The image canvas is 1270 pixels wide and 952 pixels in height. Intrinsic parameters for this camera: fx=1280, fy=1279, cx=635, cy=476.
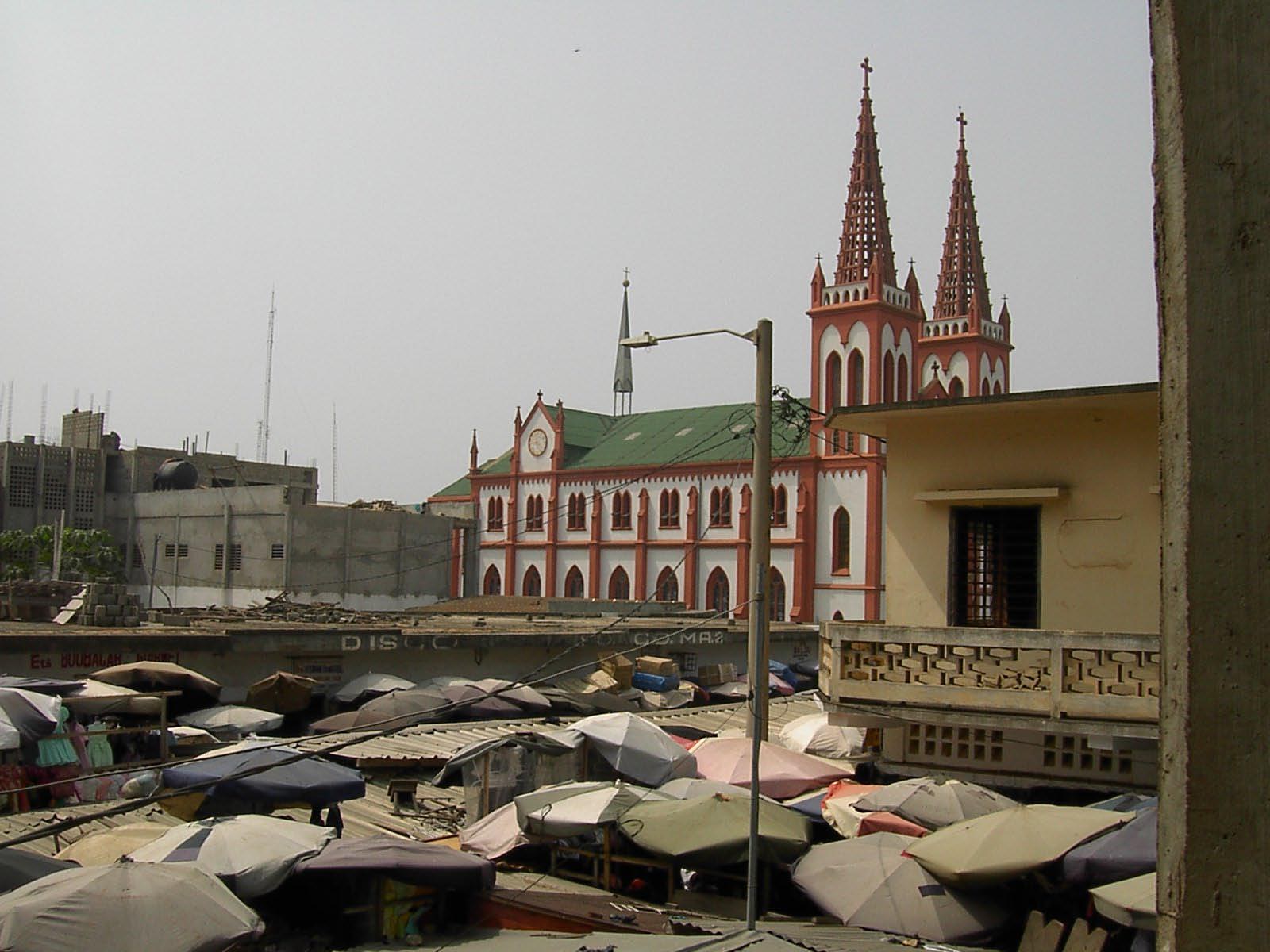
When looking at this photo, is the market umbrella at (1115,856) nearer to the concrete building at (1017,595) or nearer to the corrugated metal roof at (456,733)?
the concrete building at (1017,595)

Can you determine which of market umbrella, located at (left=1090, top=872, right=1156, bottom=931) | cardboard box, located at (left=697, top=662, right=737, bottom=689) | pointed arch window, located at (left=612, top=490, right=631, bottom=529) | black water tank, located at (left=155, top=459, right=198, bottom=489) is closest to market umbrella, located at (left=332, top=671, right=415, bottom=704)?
cardboard box, located at (left=697, top=662, right=737, bottom=689)

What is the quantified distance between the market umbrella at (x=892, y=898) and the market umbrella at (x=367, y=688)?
11.9m

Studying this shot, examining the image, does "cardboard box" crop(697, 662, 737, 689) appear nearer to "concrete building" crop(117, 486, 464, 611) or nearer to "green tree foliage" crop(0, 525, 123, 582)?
"concrete building" crop(117, 486, 464, 611)

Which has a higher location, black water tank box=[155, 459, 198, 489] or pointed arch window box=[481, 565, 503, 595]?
black water tank box=[155, 459, 198, 489]

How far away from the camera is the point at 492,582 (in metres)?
71.9

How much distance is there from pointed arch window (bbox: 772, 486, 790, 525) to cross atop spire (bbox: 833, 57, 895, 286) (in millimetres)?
10515

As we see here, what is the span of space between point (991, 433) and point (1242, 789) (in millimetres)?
13254

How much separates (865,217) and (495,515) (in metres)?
26.5

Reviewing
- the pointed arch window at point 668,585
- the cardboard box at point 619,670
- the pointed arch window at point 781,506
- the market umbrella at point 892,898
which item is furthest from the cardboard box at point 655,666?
the pointed arch window at point 668,585

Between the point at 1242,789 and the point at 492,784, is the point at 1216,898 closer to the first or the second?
the point at 1242,789

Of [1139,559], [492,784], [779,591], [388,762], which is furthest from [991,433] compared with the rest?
[779,591]

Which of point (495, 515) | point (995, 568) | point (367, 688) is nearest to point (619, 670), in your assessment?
point (367, 688)

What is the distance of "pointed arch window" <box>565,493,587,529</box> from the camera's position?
68.9 meters

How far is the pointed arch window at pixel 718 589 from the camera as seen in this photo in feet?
203
